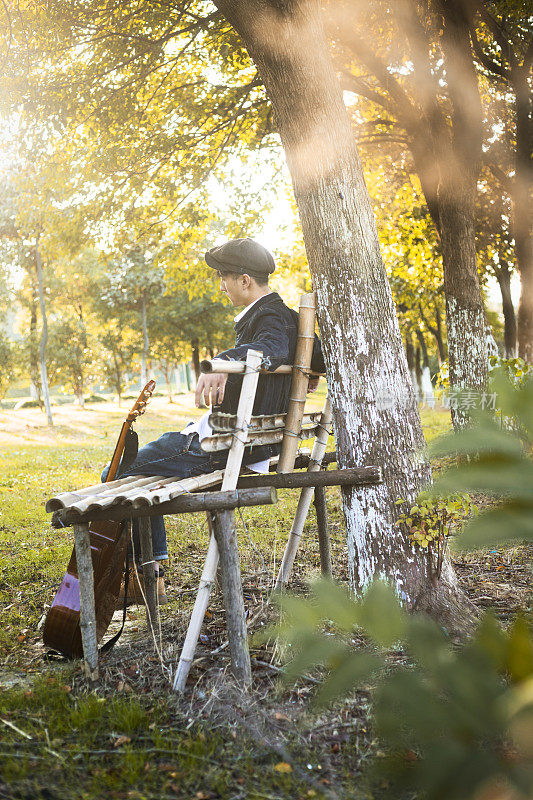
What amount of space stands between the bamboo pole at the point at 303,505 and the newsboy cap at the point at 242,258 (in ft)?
2.79

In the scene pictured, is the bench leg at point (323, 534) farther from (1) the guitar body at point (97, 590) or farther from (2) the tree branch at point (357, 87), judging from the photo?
(2) the tree branch at point (357, 87)

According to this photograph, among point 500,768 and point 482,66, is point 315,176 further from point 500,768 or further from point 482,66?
point 482,66

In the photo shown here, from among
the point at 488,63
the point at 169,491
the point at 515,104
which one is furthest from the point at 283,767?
the point at 515,104

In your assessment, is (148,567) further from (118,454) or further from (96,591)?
(118,454)

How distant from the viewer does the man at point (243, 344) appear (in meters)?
3.45

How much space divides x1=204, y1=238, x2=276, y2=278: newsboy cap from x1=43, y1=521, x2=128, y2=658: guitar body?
156 centimetres

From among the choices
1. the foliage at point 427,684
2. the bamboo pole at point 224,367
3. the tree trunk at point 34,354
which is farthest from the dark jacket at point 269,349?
the tree trunk at point 34,354

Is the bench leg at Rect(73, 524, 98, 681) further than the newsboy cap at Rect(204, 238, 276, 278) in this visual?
No

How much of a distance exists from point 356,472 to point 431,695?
2.78 m

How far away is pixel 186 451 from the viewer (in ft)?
12.0

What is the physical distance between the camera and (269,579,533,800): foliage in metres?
0.54

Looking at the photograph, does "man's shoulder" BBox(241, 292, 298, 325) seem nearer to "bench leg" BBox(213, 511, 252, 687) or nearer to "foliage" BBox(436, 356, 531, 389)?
"foliage" BBox(436, 356, 531, 389)

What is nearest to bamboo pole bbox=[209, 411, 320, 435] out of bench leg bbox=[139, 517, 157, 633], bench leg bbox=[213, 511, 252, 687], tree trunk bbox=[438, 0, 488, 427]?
bench leg bbox=[213, 511, 252, 687]

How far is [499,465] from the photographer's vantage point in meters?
0.60
